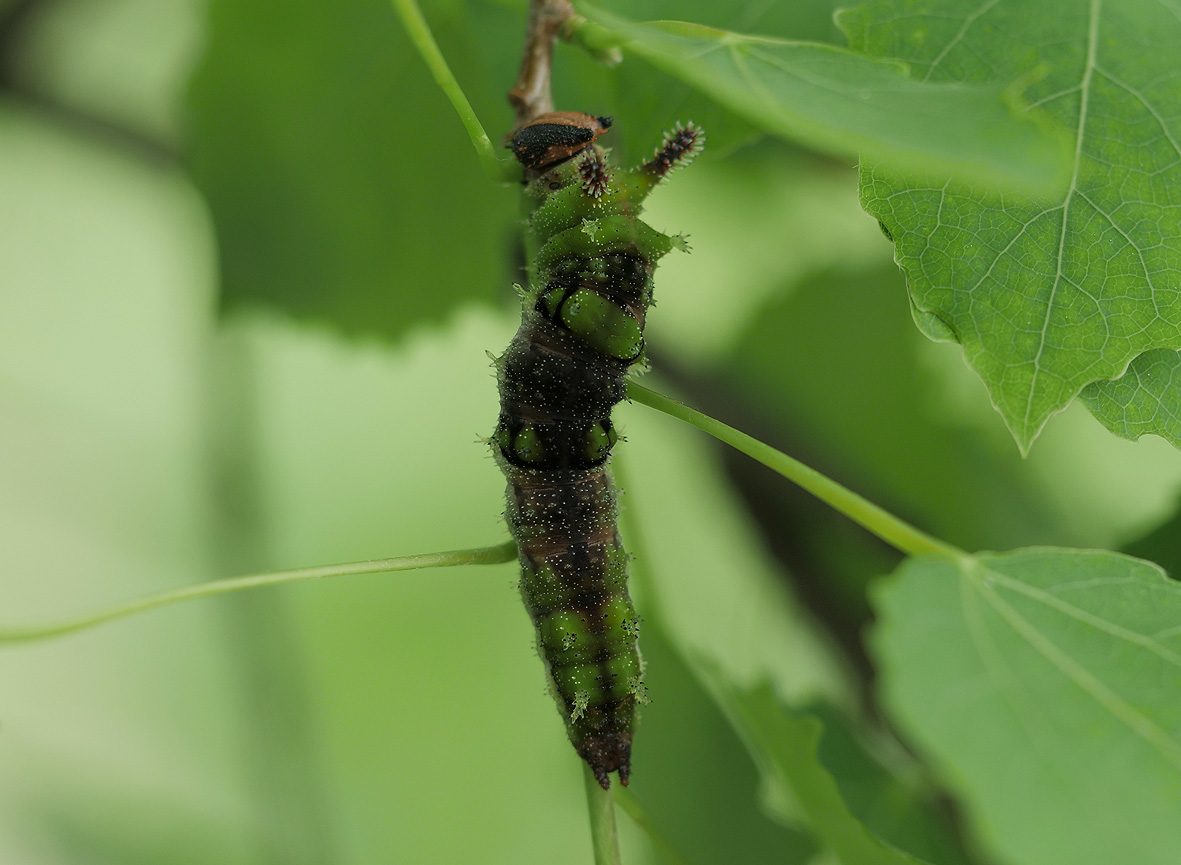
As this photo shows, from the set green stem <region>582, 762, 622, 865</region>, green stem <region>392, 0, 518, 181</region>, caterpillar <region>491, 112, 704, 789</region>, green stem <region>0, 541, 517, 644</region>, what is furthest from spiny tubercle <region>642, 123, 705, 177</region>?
green stem <region>582, 762, 622, 865</region>

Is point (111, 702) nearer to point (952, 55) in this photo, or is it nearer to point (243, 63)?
point (243, 63)

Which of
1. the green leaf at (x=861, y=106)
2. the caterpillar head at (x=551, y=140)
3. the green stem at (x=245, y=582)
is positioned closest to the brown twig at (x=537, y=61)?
the caterpillar head at (x=551, y=140)

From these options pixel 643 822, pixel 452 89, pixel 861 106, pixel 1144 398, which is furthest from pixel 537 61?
pixel 643 822

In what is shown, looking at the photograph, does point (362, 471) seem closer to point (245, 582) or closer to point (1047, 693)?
point (245, 582)

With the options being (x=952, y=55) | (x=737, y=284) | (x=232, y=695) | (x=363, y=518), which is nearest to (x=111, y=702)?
(x=232, y=695)

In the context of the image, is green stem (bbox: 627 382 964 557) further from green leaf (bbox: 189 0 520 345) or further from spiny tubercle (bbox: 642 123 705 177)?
green leaf (bbox: 189 0 520 345)

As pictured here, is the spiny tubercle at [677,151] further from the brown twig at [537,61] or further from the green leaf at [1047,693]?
the green leaf at [1047,693]
